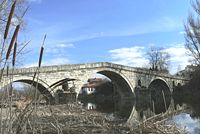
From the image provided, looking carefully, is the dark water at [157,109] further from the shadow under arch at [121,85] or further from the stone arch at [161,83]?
the stone arch at [161,83]

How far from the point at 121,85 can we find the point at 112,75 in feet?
10.8

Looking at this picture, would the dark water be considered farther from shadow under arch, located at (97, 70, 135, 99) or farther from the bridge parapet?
the bridge parapet

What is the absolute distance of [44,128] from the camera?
116 inches

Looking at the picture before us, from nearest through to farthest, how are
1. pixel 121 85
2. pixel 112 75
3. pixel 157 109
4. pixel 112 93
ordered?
pixel 157 109
pixel 112 75
pixel 121 85
pixel 112 93

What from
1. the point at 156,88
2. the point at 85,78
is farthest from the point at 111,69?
the point at 156,88

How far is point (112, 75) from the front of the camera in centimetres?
3634

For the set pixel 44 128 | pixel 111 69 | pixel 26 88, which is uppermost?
pixel 111 69

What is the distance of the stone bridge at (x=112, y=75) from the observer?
26781 mm

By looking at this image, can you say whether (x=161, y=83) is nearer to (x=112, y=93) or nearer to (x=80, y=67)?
(x=112, y=93)

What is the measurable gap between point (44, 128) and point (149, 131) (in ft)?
3.28

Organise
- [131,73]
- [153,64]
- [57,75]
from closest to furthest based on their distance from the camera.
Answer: [57,75]
[131,73]
[153,64]

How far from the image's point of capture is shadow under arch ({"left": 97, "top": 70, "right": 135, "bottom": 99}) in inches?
1436

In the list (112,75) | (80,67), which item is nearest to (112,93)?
(112,75)

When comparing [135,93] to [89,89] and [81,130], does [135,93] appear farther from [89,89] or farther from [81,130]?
[81,130]
